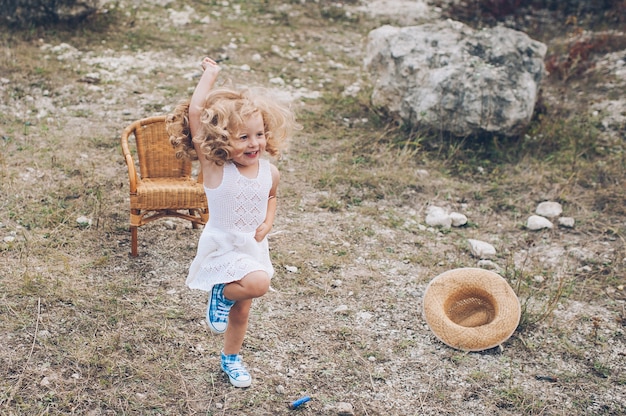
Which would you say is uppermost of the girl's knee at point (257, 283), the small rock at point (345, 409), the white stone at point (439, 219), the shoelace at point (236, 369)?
the girl's knee at point (257, 283)

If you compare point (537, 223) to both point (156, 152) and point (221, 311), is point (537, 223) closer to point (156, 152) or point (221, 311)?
point (156, 152)

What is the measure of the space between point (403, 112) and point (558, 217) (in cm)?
194

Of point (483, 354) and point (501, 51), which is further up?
point (501, 51)

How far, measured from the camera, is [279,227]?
17.5ft

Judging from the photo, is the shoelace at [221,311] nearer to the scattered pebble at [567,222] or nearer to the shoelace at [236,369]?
the shoelace at [236,369]

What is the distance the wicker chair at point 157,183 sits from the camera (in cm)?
457

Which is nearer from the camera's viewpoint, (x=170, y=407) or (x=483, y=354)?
(x=170, y=407)

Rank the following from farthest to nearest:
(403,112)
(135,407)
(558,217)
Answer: (403,112) → (558,217) → (135,407)

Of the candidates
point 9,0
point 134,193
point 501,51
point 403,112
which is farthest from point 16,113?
point 501,51

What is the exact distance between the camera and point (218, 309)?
11.1ft

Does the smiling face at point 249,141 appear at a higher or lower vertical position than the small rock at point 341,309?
higher

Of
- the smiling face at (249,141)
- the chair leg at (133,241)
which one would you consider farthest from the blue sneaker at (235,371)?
the chair leg at (133,241)

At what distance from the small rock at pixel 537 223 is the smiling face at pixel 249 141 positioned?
316cm

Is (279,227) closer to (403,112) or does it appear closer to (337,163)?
(337,163)
